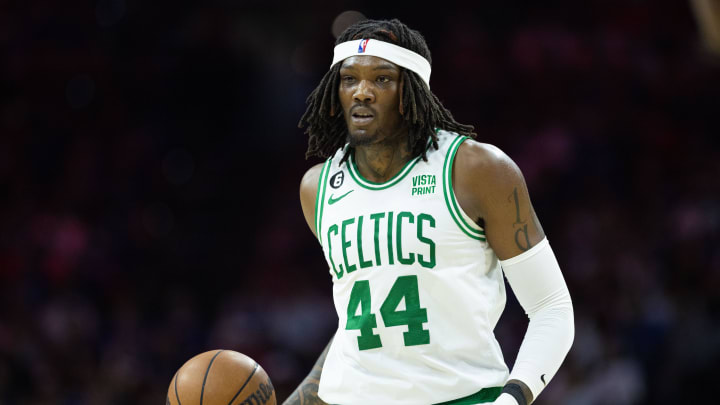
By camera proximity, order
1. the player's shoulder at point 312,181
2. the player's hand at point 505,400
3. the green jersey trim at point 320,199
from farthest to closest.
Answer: the player's shoulder at point 312,181 < the green jersey trim at point 320,199 < the player's hand at point 505,400

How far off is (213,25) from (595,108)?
494 cm

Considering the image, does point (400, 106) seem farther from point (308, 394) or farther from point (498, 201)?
point (308, 394)

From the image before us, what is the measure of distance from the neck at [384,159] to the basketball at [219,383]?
33.8 inches

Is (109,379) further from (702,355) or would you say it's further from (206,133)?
(702,355)

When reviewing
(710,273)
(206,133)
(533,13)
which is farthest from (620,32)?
(206,133)

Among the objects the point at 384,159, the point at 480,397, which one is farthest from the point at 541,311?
the point at 384,159

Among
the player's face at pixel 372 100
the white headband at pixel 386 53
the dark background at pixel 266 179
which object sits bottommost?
the dark background at pixel 266 179

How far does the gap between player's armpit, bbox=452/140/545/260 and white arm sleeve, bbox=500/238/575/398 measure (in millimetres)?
49

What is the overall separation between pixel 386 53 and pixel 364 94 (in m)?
0.18

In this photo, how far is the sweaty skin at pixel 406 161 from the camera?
2949 millimetres

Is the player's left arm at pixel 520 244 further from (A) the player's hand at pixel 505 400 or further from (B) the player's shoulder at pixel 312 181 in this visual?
(B) the player's shoulder at pixel 312 181

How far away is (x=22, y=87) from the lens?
33.7ft

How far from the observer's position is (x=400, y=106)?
314 cm

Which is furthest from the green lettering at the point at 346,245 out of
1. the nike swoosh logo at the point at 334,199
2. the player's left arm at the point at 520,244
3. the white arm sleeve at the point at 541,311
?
the white arm sleeve at the point at 541,311
